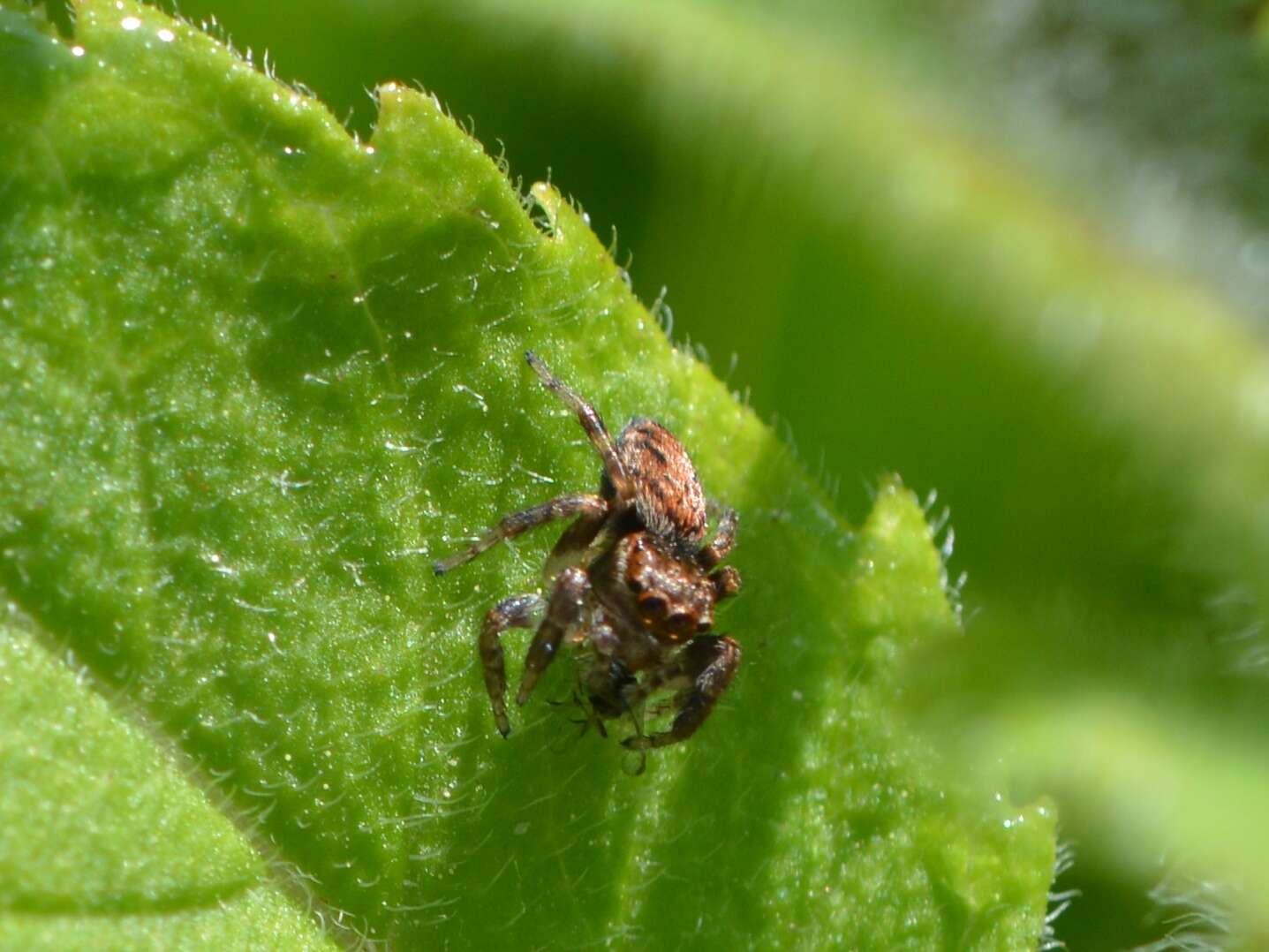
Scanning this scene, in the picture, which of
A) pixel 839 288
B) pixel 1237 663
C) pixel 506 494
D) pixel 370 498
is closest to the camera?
pixel 370 498

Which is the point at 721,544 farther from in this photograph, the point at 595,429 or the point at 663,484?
the point at 595,429

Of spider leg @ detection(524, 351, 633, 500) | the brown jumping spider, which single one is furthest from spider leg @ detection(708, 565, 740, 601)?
spider leg @ detection(524, 351, 633, 500)

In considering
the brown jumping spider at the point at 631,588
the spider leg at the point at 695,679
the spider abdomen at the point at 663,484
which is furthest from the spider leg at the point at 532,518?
the spider leg at the point at 695,679

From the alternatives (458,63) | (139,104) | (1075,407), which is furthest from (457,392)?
(1075,407)

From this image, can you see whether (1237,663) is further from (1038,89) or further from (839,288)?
(1038,89)

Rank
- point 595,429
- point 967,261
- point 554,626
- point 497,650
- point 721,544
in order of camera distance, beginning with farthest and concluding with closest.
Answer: point 967,261, point 721,544, point 595,429, point 554,626, point 497,650

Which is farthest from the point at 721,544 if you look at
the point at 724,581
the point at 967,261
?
the point at 967,261

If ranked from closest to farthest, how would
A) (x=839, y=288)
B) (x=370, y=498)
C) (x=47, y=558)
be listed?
(x=47, y=558), (x=370, y=498), (x=839, y=288)
